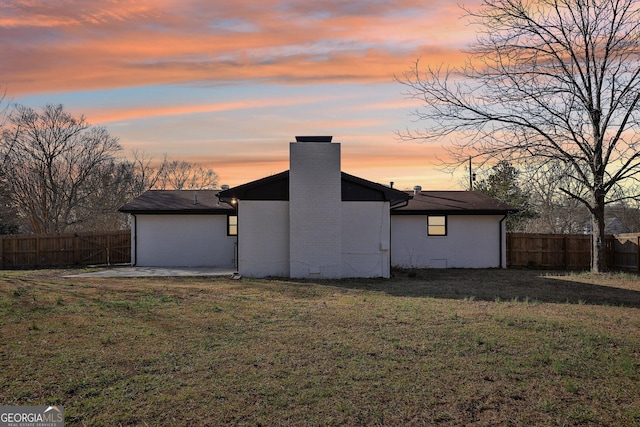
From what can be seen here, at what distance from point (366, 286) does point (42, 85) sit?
11.6 meters

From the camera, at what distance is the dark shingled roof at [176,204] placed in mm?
24266

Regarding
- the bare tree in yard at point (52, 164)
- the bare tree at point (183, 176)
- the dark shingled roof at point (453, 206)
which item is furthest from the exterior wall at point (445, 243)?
the bare tree at point (183, 176)

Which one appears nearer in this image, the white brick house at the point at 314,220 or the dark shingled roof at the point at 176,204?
the white brick house at the point at 314,220

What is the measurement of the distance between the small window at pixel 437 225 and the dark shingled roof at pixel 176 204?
8728mm

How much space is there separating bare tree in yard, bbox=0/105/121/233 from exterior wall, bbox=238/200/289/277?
24.5 metres

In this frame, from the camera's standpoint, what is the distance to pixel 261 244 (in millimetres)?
18609

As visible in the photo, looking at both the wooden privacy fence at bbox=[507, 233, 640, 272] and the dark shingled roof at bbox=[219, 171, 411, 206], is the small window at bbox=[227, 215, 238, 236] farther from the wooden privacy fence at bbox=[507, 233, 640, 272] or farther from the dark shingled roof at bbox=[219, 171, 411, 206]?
the wooden privacy fence at bbox=[507, 233, 640, 272]

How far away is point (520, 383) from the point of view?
252 inches

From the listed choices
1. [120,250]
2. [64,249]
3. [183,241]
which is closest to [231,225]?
[183,241]

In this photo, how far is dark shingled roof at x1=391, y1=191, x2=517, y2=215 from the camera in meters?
23.3

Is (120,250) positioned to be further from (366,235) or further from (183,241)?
(366,235)

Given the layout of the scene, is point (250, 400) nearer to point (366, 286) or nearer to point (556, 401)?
point (556, 401)

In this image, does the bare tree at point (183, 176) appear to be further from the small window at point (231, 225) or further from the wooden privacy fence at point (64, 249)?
the small window at point (231, 225)

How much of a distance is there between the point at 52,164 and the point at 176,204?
61.4 ft
